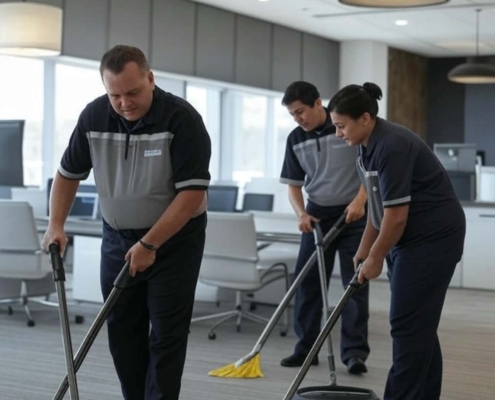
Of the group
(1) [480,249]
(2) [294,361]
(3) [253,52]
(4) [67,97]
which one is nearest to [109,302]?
(2) [294,361]

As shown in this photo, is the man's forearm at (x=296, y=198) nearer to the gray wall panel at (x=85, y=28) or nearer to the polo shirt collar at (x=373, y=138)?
the polo shirt collar at (x=373, y=138)

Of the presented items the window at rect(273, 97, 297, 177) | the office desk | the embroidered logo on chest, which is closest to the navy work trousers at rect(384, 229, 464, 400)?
the embroidered logo on chest

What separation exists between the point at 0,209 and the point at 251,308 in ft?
6.71

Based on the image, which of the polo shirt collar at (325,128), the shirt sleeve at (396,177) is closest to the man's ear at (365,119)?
the shirt sleeve at (396,177)

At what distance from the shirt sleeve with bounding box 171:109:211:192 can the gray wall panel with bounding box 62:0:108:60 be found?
7100mm

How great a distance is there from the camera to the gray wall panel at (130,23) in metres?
10.7

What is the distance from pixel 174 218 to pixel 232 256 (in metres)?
3.11

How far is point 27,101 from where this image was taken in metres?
10.8

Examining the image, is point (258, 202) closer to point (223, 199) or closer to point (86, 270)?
point (223, 199)

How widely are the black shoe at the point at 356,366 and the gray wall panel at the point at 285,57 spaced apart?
8.75 m

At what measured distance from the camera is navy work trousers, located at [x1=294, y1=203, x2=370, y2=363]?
16.8 feet

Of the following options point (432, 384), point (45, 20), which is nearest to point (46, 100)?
point (45, 20)

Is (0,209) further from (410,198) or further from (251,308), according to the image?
(410,198)

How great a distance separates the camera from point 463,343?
20.9 feet
